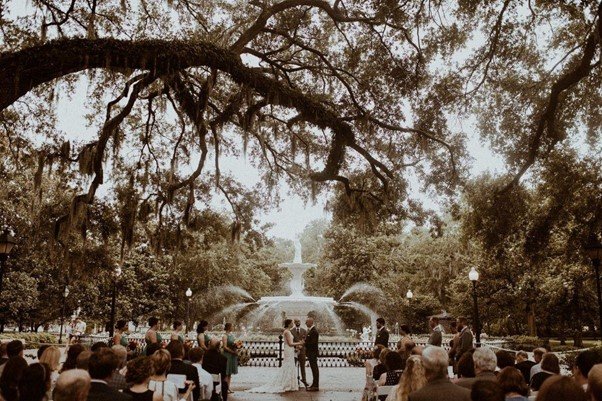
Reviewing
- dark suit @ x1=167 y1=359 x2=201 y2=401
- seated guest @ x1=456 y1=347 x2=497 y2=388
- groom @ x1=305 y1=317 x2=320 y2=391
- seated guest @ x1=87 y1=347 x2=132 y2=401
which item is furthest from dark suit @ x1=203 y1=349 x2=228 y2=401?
seated guest @ x1=456 y1=347 x2=497 y2=388

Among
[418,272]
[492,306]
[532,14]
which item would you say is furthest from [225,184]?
[418,272]

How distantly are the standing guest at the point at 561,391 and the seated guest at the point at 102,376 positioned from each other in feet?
10.9

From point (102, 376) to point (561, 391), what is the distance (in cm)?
380

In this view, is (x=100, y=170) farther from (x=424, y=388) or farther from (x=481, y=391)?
(x=481, y=391)

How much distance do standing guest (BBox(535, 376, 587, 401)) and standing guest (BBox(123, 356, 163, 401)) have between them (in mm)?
3361

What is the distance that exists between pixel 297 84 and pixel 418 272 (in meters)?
35.2

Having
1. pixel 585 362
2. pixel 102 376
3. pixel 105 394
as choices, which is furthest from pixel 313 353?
pixel 105 394

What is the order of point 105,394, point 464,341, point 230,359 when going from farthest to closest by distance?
point 230,359
point 464,341
point 105,394

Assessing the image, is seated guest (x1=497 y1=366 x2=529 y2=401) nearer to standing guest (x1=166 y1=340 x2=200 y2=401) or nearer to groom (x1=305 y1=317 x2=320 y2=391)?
standing guest (x1=166 y1=340 x2=200 y2=401)

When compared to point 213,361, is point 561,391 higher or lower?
higher

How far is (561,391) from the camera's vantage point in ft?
10.2

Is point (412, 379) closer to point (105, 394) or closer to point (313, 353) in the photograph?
point (105, 394)

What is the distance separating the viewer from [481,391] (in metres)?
3.53

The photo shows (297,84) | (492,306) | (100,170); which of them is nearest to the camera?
(100,170)
